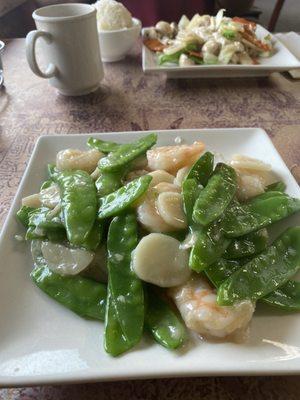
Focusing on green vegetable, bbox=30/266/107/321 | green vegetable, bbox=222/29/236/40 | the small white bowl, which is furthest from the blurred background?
green vegetable, bbox=30/266/107/321

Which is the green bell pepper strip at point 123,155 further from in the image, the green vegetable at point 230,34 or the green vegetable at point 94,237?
the green vegetable at point 230,34

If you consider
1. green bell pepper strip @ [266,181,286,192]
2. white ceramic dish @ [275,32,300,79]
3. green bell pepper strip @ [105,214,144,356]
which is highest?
green bell pepper strip @ [105,214,144,356]

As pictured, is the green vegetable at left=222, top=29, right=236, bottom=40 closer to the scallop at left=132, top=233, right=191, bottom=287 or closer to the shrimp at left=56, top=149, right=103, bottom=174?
the shrimp at left=56, top=149, right=103, bottom=174

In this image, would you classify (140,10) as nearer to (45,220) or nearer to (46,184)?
(46,184)

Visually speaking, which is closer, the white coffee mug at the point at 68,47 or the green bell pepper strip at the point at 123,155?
the green bell pepper strip at the point at 123,155

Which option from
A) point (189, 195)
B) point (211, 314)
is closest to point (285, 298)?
point (211, 314)

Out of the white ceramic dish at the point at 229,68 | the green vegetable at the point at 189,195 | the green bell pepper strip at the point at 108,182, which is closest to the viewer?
the green vegetable at the point at 189,195

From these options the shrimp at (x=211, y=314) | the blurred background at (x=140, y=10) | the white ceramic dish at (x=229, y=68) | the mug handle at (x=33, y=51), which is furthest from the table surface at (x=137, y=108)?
the blurred background at (x=140, y=10)
